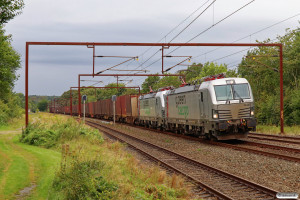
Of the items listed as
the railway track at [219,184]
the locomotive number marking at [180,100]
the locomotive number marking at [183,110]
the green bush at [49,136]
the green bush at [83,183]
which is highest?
the locomotive number marking at [180,100]

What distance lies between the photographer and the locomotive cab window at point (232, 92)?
62.1 feet

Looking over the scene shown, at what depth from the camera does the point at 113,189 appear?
7578 mm

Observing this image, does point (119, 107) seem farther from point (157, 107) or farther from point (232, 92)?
point (232, 92)

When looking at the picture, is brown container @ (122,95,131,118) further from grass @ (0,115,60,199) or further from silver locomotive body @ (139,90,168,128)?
grass @ (0,115,60,199)

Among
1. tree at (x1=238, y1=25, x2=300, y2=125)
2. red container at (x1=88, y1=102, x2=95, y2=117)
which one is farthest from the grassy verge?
red container at (x1=88, y1=102, x2=95, y2=117)

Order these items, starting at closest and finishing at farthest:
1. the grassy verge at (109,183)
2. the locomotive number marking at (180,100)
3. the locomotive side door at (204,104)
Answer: the grassy verge at (109,183)
the locomotive side door at (204,104)
the locomotive number marking at (180,100)

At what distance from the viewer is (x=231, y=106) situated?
1878cm

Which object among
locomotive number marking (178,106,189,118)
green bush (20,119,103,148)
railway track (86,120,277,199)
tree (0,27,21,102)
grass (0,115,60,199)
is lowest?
railway track (86,120,277,199)

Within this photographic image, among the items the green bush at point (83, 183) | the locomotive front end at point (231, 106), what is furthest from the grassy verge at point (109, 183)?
the locomotive front end at point (231, 106)

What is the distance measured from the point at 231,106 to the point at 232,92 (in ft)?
2.59

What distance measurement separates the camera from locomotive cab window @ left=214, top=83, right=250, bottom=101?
62.1 feet

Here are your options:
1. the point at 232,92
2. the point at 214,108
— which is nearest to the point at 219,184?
the point at 214,108

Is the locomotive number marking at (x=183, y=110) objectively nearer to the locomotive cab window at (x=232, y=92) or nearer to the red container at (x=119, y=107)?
the locomotive cab window at (x=232, y=92)

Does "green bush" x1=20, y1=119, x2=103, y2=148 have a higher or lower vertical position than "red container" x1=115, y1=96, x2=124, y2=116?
lower
